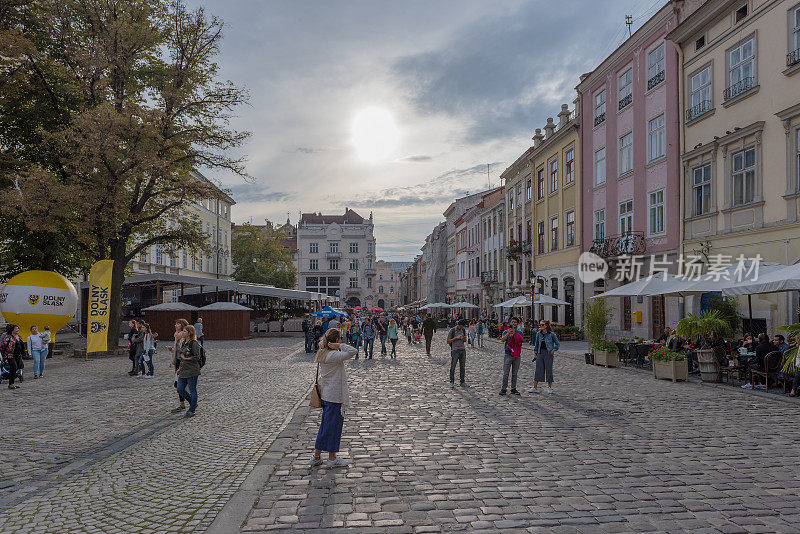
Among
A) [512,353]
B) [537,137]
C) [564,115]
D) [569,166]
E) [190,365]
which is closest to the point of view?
[190,365]

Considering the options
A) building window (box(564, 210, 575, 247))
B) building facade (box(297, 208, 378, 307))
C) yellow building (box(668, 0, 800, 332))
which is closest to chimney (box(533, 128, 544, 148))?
building window (box(564, 210, 575, 247))

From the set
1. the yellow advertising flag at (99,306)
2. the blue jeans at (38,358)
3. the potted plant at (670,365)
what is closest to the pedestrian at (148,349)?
the blue jeans at (38,358)

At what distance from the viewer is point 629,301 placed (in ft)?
94.2

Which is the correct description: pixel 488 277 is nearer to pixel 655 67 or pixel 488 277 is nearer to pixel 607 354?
pixel 655 67

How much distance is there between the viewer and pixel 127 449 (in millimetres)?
7914

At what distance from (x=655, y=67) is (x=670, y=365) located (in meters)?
16.4

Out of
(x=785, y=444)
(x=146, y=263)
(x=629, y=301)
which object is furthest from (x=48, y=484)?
(x=146, y=263)

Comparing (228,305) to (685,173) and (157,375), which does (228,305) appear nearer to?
(157,375)

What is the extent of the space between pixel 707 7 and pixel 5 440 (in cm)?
2471

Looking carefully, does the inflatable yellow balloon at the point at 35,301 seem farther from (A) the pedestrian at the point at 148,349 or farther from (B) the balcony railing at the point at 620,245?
(B) the balcony railing at the point at 620,245

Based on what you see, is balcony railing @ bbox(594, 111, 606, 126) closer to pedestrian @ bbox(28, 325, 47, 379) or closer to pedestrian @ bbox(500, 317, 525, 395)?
pedestrian @ bbox(500, 317, 525, 395)

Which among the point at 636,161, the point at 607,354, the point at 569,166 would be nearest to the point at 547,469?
the point at 607,354

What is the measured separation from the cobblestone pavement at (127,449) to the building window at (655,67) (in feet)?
68.5

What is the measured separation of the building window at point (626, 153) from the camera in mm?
28469
